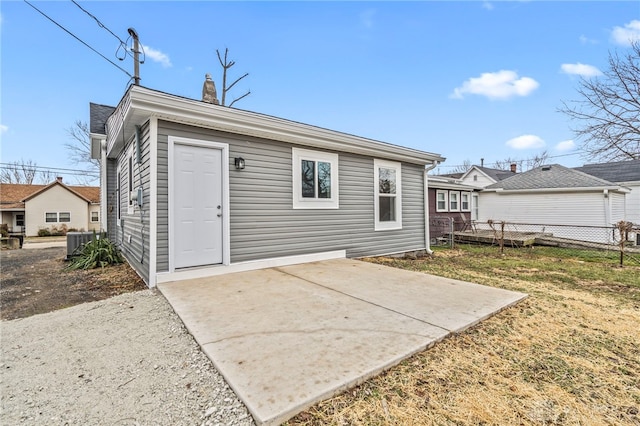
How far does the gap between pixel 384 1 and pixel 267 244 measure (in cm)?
733

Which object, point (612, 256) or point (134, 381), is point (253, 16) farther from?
point (612, 256)

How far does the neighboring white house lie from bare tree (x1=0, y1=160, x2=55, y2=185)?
3681 mm

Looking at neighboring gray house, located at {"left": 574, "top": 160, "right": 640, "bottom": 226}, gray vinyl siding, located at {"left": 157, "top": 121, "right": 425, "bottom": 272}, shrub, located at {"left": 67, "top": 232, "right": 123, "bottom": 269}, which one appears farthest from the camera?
neighboring gray house, located at {"left": 574, "top": 160, "right": 640, "bottom": 226}

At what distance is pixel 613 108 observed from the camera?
36.3 ft

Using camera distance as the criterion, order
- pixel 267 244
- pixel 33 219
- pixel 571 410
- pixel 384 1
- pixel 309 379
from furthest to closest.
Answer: pixel 33 219 < pixel 384 1 < pixel 267 244 < pixel 309 379 < pixel 571 410

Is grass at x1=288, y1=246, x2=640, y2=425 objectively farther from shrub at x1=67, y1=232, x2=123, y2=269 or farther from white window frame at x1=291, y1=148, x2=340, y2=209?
shrub at x1=67, y1=232, x2=123, y2=269

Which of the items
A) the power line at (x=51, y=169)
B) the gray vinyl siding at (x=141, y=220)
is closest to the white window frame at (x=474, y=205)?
the gray vinyl siding at (x=141, y=220)

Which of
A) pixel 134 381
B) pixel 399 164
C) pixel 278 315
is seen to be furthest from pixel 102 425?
pixel 399 164

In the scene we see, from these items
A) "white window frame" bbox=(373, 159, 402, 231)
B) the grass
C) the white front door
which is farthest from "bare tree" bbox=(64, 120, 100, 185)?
the grass

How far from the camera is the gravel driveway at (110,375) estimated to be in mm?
1606

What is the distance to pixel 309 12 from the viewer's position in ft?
28.0

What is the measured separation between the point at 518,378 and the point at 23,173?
40.8 meters

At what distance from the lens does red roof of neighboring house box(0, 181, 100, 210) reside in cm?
2352

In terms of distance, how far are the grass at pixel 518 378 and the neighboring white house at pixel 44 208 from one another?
89.4ft
